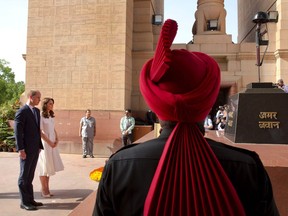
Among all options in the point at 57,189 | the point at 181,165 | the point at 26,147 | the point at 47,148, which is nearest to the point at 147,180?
the point at 181,165

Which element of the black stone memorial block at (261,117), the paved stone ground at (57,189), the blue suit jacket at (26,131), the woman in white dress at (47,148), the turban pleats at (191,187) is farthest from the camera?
the woman in white dress at (47,148)

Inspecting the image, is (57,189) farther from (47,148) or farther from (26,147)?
(26,147)

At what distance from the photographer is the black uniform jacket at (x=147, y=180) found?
1.19m

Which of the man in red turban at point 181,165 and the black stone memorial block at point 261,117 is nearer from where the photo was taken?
the man in red turban at point 181,165

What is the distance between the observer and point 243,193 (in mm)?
1193

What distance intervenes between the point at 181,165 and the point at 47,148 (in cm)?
477

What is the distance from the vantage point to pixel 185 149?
3.88ft

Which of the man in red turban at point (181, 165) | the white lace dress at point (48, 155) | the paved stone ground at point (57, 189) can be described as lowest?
the paved stone ground at point (57, 189)

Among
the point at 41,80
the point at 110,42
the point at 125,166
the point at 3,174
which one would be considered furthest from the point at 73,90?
the point at 125,166

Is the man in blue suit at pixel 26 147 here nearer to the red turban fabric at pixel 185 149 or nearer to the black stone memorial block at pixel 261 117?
the black stone memorial block at pixel 261 117

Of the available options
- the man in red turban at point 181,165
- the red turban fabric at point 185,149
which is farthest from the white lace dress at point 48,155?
the red turban fabric at point 185,149

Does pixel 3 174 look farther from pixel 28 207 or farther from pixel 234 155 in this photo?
pixel 234 155

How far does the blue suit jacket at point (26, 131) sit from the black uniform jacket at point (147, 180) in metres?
3.95

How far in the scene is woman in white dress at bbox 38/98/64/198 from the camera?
5434mm
